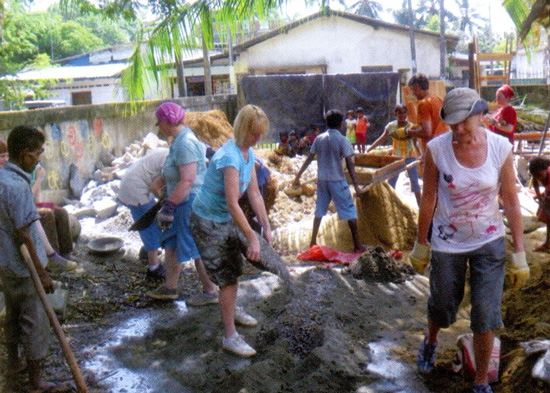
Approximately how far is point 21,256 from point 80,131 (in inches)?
291

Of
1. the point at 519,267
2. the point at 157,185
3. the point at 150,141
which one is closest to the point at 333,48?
the point at 150,141

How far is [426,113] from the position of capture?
7180 mm

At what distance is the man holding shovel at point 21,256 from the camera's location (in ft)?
12.1

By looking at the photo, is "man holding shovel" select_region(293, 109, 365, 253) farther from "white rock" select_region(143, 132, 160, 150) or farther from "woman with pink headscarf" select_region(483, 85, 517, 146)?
"white rock" select_region(143, 132, 160, 150)

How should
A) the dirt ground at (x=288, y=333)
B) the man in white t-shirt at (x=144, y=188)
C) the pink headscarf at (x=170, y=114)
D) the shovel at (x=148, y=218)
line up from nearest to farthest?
1. the dirt ground at (x=288, y=333)
2. the pink headscarf at (x=170, y=114)
3. the shovel at (x=148, y=218)
4. the man in white t-shirt at (x=144, y=188)

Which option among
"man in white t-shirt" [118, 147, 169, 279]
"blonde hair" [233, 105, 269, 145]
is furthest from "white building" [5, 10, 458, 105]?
"blonde hair" [233, 105, 269, 145]

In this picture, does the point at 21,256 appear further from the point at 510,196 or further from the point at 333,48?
the point at 333,48

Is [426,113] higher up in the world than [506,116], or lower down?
higher up

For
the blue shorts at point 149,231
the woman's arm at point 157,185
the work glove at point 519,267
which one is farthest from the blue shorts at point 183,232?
the work glove at point 519,267

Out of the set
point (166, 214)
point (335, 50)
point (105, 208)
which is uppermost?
point (335, 50)

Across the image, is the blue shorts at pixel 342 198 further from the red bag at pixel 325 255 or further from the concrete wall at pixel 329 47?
the concrete wall at pixel 329 47

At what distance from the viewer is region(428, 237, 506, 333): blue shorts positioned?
11.7 ft

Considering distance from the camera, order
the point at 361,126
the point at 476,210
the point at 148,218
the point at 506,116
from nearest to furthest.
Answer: the point at 476,210
the point at 148,218
the point at 506,116
the point at 361,126

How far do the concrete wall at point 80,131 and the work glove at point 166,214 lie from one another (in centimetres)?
427
